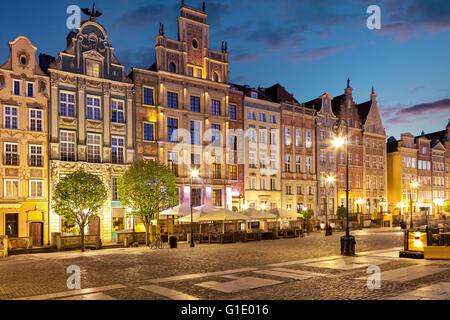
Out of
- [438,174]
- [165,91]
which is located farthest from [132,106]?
[438,174]

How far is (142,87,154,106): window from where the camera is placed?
136 ft

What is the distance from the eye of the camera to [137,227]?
3834cm

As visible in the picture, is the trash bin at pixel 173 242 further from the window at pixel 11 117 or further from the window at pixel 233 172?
the window at pixel 233 172

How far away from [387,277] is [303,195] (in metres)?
40.1

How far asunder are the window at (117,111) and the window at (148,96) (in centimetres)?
255

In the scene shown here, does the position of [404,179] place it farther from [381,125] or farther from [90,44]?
[90,44]

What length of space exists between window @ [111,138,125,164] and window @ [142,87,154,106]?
182 inches

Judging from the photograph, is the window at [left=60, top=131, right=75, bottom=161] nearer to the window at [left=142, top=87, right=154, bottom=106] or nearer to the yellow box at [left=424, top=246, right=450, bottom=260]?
the window at [left=142, top=87, right=154, bottom=106]

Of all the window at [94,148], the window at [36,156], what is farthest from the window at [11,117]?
the window at [94,148]

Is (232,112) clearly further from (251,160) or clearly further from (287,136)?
(287,136)

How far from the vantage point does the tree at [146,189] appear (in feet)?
103

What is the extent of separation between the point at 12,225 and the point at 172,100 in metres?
18.7

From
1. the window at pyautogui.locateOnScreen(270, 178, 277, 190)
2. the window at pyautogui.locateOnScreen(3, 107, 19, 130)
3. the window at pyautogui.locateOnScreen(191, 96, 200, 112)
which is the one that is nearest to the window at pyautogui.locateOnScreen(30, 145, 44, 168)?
the window at pyautogui.locateOnScreen(3, 107, 19, 130)

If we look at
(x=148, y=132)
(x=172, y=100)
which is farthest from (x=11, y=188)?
(x=172, y=100)
